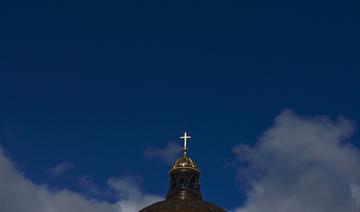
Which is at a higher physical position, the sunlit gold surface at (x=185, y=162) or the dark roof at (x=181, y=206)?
the sunlit gold surface at (x=185, y=162)

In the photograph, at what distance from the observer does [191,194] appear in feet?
198

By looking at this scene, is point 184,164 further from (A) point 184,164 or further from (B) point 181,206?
(B) point 181,206

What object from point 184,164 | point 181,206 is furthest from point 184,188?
point 181,206

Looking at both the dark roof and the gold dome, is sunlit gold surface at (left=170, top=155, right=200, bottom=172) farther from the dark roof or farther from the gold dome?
the dark roof

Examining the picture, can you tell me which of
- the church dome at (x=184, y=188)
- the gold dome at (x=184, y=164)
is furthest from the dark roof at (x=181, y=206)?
the gold dome at (x=184, y=164)

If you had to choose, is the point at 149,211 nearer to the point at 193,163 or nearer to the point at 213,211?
the point at 213,211

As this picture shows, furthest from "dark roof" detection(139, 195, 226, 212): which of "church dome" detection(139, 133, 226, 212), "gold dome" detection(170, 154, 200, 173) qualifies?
"gold dome" detection(170, 154, 200, 173)

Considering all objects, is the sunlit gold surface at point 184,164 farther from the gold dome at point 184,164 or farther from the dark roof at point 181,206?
the dark roof at point 181,206

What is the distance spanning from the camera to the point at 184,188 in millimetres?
60781

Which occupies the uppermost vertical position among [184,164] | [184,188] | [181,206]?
[184,164]

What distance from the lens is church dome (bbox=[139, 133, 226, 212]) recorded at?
56188 mm

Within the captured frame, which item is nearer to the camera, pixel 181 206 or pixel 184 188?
pixel 181 206

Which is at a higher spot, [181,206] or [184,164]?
[184,164]

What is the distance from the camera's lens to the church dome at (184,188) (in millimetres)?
56188
